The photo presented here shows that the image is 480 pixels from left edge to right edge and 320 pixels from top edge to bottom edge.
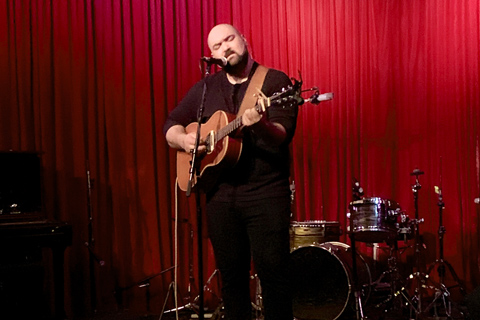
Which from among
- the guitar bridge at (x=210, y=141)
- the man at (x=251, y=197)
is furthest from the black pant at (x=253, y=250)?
the guitar bridge at (x=210, y=141)

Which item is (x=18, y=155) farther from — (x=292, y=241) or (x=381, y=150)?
(x=381, y=150)

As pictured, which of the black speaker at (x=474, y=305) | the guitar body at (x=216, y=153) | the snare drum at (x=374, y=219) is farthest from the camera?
the snare drum at (x=374, y=219)

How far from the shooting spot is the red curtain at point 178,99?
16.4ft

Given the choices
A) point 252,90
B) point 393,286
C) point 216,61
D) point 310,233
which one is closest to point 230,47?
point 216,61

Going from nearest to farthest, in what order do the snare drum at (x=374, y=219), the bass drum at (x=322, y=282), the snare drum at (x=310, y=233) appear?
the bass drum at (x=322, y=282) → the snare drum at (x=374, y=219) → the snare drum at (x=310, y=233)

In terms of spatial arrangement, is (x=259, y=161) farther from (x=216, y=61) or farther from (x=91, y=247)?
(x=91, y=247)

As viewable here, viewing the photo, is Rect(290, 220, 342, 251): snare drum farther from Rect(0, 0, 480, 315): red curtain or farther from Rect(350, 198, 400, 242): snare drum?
Rect(0, 0, 480, 315): red curtain

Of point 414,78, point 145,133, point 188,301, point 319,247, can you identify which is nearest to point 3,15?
point 145,133

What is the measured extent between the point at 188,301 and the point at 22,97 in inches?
93.4

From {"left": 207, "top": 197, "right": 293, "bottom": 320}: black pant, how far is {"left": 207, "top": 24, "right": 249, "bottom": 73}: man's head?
70 cm

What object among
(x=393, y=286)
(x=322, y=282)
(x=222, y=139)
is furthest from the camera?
(x=393, y=286)

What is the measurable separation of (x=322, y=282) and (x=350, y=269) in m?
0.25

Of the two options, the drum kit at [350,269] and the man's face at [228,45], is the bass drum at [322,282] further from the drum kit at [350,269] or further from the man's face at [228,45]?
the man's face at [228,45]

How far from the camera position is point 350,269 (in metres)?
4.34
